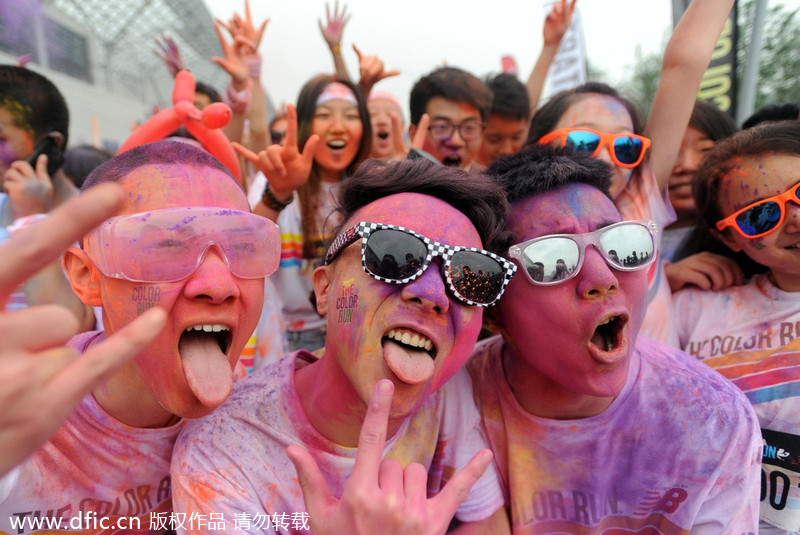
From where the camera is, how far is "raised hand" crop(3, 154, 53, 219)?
2639 mm

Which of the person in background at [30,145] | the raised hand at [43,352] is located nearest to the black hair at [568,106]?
the raised hand at [43,352]

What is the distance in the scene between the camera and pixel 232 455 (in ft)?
5.06

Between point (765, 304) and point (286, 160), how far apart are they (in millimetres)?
2360

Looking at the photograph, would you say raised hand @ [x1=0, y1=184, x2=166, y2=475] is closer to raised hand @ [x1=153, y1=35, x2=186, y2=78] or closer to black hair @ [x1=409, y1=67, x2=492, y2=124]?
black hair @ [x1=409, y1=67, x2=492, y2=124]

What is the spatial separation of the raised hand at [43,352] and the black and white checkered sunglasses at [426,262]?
0.75 metres

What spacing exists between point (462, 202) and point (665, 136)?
1.58 m

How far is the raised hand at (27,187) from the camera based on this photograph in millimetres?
2639

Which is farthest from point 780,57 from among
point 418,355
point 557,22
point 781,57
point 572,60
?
point 418,355

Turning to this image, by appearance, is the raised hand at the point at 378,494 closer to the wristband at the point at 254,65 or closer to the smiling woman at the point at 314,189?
the smiling woman at the point at 314,189

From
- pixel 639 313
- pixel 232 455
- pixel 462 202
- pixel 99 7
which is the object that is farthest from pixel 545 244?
pixel 99 7

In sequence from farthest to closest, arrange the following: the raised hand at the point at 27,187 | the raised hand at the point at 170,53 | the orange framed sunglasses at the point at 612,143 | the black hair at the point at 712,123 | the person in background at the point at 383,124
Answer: the raised hand at the point at 170,53, the person in background at the point at 383,124, the black hair at the point at 712,123, the raised hand at the point at 27,187, the orange framed sunglasses at the point at 612,143

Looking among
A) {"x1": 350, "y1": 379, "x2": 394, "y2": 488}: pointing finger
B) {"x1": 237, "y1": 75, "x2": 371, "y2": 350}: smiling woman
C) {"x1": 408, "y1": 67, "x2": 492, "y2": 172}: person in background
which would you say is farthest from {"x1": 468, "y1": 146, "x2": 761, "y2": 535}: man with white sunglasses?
{"x1": 408, "y1": 67, "x2": 492, "y2": 172}: person in background

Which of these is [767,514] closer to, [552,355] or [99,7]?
[552,355]

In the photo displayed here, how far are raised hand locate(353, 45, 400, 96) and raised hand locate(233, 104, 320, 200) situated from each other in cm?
177
